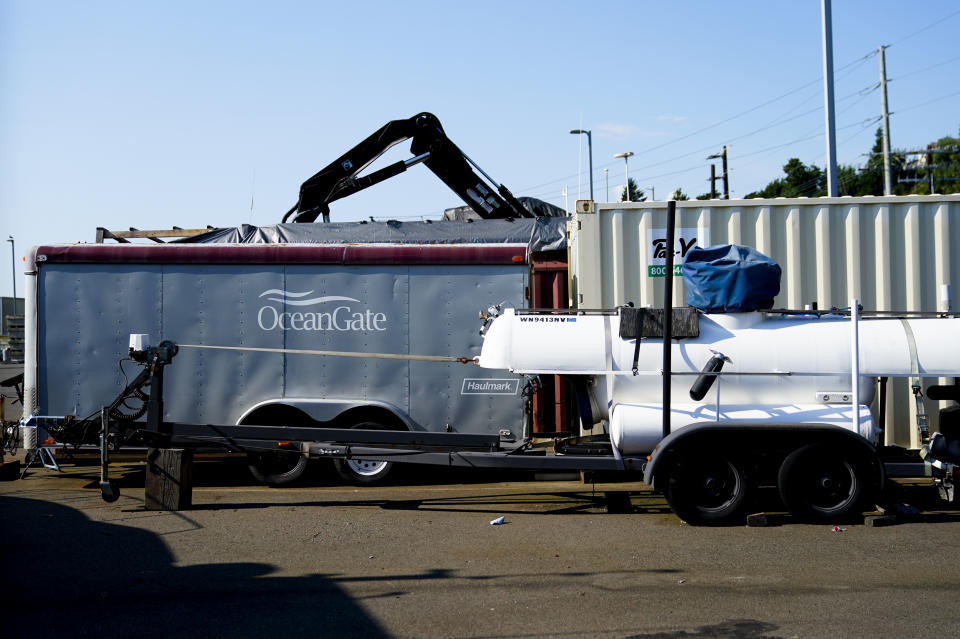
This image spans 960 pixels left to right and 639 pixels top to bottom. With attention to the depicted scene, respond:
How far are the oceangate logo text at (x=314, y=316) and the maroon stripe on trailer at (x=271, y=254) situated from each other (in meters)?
0.42

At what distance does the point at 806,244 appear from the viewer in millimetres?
9859

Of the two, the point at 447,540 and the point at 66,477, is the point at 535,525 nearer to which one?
the point at 447,540

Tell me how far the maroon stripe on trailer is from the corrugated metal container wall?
100cm

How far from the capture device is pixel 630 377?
7.91m

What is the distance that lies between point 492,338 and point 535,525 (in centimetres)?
178

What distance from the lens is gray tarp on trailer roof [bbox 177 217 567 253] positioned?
12.7 m

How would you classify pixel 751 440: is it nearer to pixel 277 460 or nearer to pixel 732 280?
pixel 732 280

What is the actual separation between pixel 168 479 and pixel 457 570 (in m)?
3.61

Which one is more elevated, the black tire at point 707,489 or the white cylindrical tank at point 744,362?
the white cylindrical tank at point 744,362

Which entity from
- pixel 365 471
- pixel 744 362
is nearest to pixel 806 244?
pixel 744 362

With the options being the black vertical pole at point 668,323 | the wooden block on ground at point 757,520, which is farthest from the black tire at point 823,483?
the black vertical pole at point 668,323

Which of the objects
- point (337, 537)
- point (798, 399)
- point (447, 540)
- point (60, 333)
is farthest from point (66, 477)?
point (798, 399)

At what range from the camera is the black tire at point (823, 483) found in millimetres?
7566

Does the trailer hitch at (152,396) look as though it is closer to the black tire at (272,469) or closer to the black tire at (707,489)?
the black tire at (272,469)
